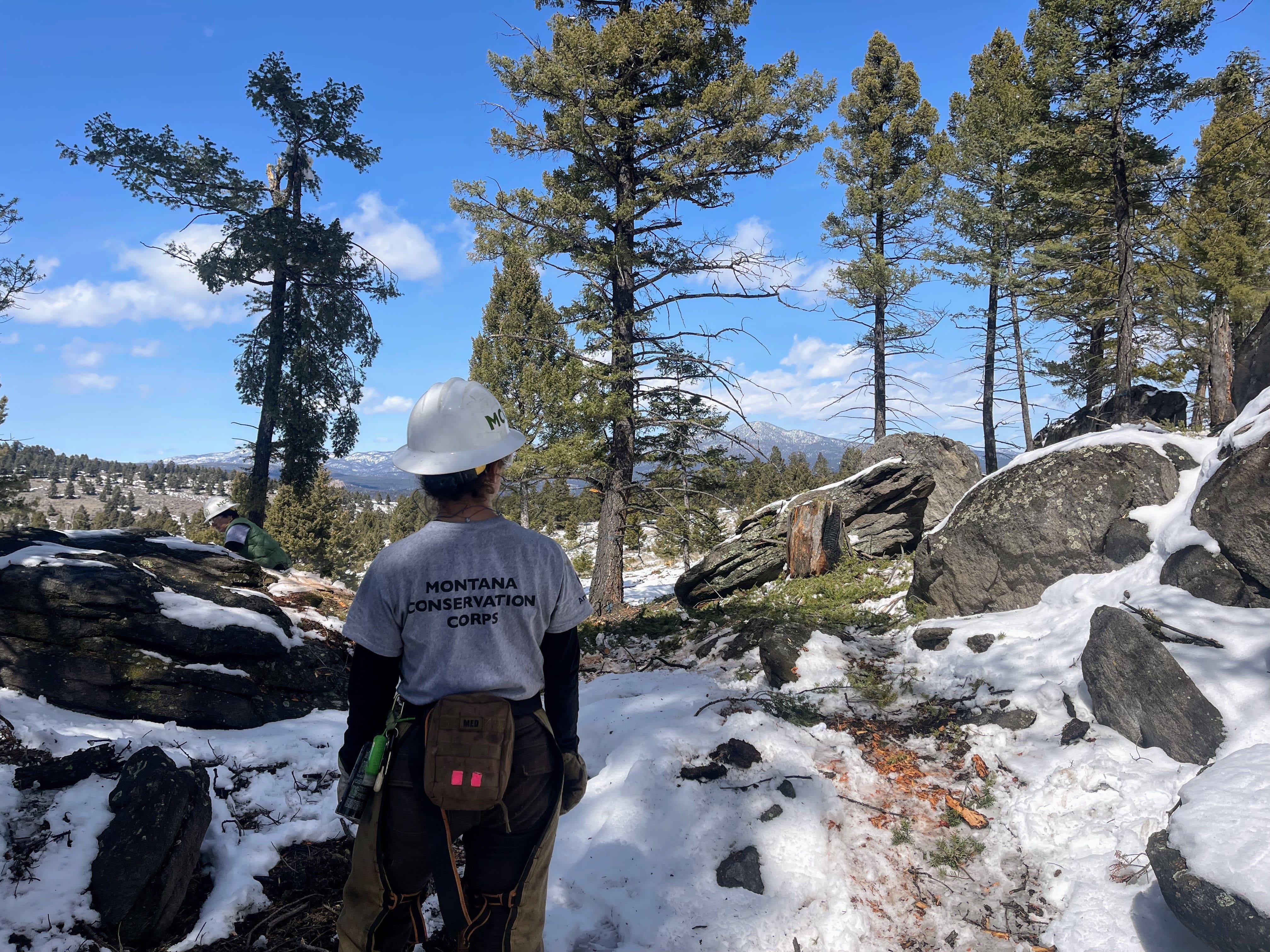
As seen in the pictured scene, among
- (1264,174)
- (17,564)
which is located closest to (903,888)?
(17,564)

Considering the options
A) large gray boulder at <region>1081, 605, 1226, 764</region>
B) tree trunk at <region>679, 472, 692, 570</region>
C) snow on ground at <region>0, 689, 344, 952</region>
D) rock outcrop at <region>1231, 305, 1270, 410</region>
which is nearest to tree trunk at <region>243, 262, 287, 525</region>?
tree trunk at <region>679, 472, 692, 570</region>

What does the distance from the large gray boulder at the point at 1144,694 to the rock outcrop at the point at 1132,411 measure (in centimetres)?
1059

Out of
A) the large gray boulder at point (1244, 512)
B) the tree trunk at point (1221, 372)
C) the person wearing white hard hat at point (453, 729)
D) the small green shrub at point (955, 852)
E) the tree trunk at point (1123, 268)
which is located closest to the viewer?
the person wearing white hard hat at point (453, 729)

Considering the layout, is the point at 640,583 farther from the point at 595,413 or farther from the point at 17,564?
the point at 17,564

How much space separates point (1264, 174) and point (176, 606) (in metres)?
11.4

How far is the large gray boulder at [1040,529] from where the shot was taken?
21.4 ft

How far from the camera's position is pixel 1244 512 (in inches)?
191

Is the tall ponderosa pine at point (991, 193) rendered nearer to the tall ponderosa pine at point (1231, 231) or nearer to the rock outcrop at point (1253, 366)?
the tall ponderosa pine at point (1231, 231)

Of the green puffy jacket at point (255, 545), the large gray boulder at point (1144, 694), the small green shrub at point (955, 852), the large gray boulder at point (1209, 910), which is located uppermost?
the green puffy jacket at point (255, 545)

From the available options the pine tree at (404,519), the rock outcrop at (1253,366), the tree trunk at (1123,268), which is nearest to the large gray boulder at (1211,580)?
the rock outcrop at (1253,366)

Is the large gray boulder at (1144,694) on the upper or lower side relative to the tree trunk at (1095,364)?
lower

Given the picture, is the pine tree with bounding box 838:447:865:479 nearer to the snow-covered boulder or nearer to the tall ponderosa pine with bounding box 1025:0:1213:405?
the tall ponderosa pine with bounding box 1025:0:1213:405

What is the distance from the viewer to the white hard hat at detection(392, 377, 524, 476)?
237cm

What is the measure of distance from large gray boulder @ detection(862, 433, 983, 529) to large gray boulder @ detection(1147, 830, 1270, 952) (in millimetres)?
12008
